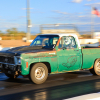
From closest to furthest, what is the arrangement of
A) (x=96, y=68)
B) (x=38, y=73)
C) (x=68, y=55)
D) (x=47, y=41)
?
1. (x=38, y=73)
2. (x=68, y=55)
3. (x=47, y=41)
4. (x=96, y=68)

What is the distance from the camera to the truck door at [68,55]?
8069 mm

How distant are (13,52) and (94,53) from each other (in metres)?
3.36

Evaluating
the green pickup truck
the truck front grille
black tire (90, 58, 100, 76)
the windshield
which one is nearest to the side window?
the green pickup truck

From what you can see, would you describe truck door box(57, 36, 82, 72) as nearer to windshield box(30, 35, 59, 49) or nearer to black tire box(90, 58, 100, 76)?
windshield box(30, 35, 59, 49)

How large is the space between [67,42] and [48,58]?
1204 mm

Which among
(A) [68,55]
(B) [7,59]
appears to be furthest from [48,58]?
(B) [7,59]

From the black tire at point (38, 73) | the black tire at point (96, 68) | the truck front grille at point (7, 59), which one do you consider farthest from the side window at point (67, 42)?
the truck front grille at point (7, 59)

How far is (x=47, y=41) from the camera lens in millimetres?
8695

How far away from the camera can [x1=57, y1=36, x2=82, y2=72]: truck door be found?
807 centimetres

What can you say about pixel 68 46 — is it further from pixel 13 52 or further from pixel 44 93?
pixel 44 93

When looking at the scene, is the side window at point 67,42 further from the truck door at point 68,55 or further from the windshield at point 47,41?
the windshield at point 47,41

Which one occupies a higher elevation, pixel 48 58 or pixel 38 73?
pixel 48 58

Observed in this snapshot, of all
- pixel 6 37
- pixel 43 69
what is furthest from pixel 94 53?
pixel 6 37

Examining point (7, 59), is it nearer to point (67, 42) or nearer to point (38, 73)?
point (38, 73)
